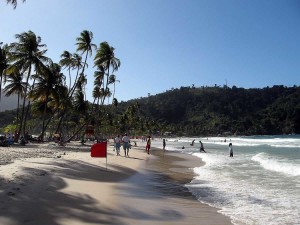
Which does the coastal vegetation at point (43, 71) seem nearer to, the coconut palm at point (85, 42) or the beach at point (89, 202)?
the coconut palm at point (85, 42)

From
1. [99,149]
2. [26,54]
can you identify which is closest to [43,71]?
[26,54]

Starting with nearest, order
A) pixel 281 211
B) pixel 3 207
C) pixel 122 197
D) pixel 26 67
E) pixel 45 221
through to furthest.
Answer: pixel 45 221 → pixel 3 207 → pixel 281 211 → pixel 122 197 → pixel 26 67

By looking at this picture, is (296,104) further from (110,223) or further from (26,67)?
(110,223)

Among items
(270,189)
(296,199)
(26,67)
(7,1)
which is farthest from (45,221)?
(26,67)

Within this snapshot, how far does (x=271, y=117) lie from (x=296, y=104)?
14.5 metres

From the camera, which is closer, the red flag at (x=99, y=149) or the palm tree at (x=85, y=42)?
the red flag at (x=99, y=149)

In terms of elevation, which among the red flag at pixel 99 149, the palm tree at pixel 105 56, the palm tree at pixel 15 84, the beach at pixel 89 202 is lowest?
the beach at pixel 89 202

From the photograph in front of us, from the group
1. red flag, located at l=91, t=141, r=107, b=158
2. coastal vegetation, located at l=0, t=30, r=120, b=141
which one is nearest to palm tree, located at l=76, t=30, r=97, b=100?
coastal vegetation, located at l=0, t=30, r=120, b=141

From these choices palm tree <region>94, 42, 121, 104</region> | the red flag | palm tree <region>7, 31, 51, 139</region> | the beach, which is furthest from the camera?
palm tree <region>94, 42, 121, 104</region>

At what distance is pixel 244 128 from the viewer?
182 m

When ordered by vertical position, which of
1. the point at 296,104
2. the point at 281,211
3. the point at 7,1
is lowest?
the point at 281,211

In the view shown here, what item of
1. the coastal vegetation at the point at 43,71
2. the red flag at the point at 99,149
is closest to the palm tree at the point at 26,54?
the coastal vegetation at the point at 43,71

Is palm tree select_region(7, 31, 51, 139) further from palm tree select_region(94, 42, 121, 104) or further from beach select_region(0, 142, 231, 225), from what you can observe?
beach select_region(0, 142, 231, 225)

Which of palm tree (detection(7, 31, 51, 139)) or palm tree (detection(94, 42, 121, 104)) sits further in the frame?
palm tree (detection(94, 42, 121, 104))
